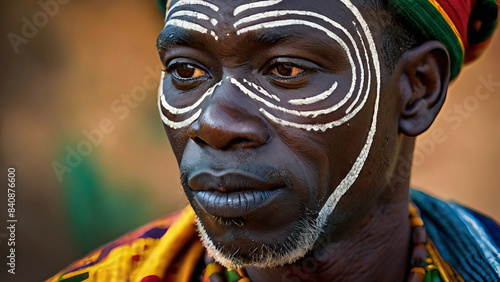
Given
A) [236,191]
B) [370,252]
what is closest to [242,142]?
[236,191]

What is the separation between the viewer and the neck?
2479 mm

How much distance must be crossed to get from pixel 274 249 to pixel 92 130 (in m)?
3.88

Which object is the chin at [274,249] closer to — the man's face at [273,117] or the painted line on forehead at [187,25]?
the man's face at [273,117]

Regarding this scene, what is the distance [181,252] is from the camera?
2.81m

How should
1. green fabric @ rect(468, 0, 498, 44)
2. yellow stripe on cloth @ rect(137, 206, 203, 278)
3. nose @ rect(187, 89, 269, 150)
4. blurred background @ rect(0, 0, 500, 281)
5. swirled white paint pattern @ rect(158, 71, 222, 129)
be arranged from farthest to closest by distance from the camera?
blurred background @ rect(0, 0, 500, 281) < yellow stripe on cloth @ rect(137, 206, 203, 278) < green fabric @ rect(468, 0, 498, 44) < swirled white paint pattern @ rect(158, 71, 222, 129) < nose @ rect(187, 89, 269, 150)

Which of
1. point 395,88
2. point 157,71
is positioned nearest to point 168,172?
point 157,71

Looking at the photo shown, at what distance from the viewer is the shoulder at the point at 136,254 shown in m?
2.73

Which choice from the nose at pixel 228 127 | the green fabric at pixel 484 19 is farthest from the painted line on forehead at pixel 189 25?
the green fabric at pixel 484 19

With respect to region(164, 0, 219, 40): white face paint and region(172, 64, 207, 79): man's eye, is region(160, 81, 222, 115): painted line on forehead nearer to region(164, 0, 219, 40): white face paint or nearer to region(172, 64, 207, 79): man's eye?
region(172, 64, 207, 79): man's eye

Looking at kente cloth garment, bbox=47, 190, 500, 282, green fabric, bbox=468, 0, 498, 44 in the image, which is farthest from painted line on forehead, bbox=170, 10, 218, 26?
green fabric, bbox=468, 0, 498, 44

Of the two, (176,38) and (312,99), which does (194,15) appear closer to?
(176,38)

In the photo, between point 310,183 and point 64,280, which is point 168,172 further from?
point 310,183

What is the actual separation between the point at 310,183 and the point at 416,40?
84 centimetres

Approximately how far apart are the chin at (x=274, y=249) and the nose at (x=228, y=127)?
395 mm
